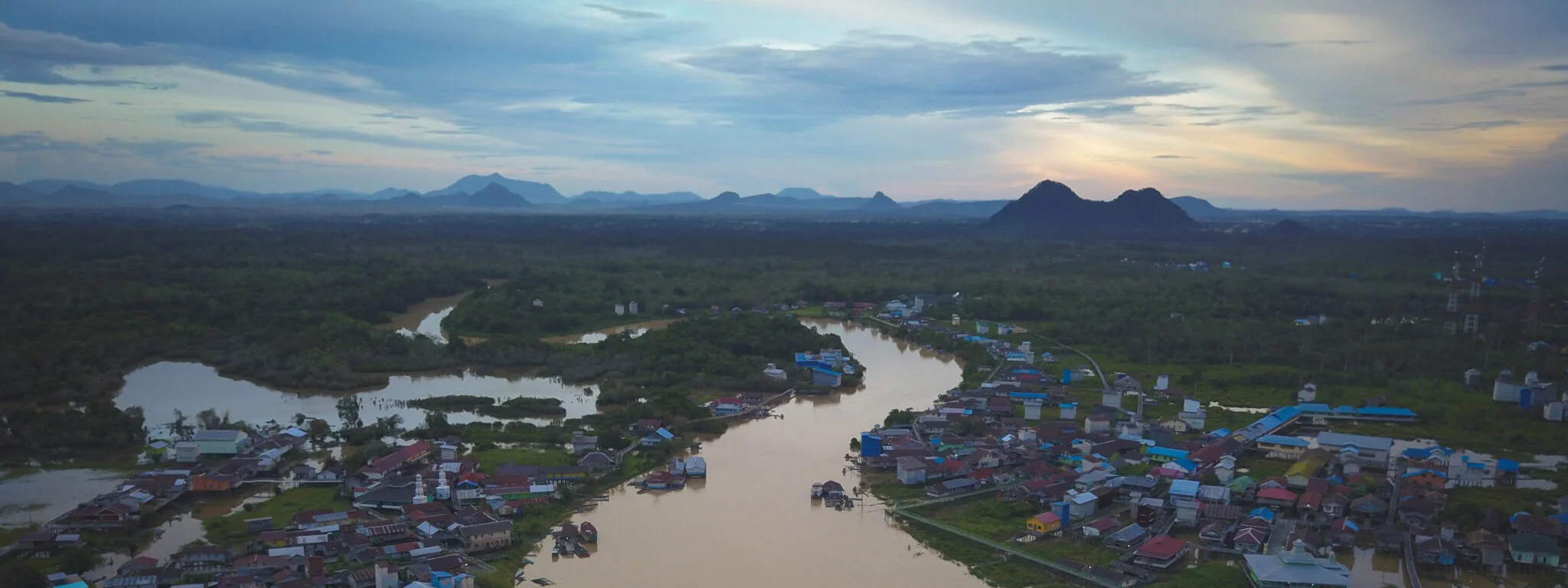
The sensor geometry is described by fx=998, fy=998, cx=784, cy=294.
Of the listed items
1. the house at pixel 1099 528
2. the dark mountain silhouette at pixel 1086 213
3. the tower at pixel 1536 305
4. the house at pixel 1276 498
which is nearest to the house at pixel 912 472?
the house at pixel 1099 528

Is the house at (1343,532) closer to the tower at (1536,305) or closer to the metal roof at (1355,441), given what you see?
the metal roof at (1355,441)

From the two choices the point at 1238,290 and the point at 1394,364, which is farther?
the point at 1238,290

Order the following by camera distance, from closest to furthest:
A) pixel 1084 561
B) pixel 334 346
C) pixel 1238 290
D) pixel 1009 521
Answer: pixel 1084 561 → pixel 1009 521 → pixel 334 346 → pixel 1238 290

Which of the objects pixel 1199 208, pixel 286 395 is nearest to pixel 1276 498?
pixel 286 395

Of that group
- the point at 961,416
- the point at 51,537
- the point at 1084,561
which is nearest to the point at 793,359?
the point at 961,416

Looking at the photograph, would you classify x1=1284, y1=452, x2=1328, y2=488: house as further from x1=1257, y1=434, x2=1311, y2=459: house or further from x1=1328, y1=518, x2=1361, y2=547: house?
x1=1328, y1=518, x2=1361, y2=547: house

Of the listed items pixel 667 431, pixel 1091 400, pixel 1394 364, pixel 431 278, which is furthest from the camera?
pixel 431 278

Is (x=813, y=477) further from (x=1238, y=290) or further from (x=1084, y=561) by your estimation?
(x=1238, y=290)

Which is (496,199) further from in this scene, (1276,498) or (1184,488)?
(1276,498)
